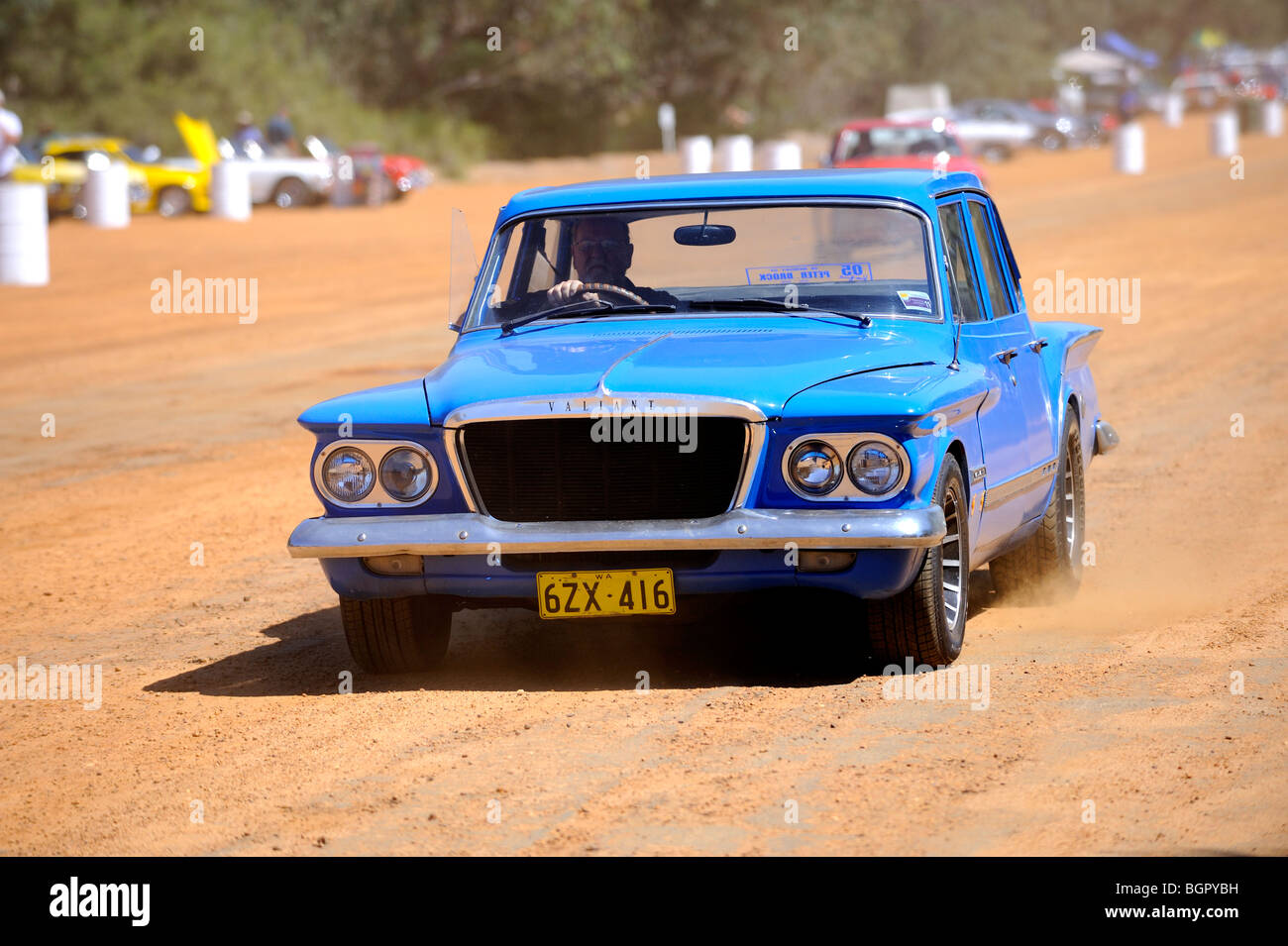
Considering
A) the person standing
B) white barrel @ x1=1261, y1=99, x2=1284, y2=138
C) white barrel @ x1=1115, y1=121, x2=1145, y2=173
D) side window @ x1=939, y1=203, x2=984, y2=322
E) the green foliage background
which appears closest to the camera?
side window @ x1=939, y1=203, x2=984, y2=322

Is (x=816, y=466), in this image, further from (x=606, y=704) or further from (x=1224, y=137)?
(x=1224, y=137)

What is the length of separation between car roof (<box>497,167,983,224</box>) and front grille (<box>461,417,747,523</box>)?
4.89 feet

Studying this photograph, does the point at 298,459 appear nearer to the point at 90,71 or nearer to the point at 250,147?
the point at 250,147

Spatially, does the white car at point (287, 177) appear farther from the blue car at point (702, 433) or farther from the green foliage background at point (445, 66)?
the blue car at point (702, 433)

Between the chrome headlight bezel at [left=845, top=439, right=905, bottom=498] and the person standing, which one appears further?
the person standing

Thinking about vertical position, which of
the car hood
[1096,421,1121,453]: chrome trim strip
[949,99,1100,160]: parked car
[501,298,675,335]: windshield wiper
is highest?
[949,99,1100,160]: parked car

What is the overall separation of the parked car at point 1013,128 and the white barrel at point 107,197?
86.5ft

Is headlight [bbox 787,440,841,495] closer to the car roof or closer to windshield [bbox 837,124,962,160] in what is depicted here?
the car roof

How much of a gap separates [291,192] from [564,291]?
106 feet

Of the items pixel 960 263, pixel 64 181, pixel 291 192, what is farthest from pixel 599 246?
pixel 291 192

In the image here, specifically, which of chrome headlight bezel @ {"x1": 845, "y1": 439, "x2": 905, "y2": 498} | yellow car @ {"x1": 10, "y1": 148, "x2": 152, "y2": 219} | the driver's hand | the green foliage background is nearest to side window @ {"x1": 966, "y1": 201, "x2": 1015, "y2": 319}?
the driver's hand

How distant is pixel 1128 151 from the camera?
44.8m

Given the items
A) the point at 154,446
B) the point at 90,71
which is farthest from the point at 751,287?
the point at 90,71

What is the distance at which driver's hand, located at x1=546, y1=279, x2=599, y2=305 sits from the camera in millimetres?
7345
